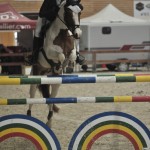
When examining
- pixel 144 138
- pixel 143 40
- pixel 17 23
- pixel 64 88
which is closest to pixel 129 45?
pixel 143 40

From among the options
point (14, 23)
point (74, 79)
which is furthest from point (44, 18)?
point (14, 23)

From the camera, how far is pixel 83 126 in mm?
4883

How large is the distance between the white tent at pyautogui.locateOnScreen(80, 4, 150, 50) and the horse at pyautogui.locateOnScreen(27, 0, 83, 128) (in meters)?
17.6

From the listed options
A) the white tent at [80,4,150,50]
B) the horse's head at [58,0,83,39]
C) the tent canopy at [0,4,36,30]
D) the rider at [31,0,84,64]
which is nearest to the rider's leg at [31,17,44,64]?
the rider at [31,0,84,64]

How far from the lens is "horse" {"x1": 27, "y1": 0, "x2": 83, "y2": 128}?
7.84m

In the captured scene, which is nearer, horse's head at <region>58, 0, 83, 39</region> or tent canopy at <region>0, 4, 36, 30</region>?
horse's head at <region>58, 0, 83, 39</region>

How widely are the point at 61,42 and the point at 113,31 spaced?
18990 millimetres

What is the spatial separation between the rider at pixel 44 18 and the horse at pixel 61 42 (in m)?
0.08

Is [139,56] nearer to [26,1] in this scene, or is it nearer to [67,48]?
[26,1]

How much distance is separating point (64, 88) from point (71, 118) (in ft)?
20.0

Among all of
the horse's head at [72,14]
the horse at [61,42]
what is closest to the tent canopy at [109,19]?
the horse at [61,42]

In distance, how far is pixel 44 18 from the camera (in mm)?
8578

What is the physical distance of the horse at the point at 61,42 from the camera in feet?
25.7

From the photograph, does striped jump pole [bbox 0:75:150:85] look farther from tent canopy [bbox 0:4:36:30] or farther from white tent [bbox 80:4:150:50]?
white tent [bbox 80:4:150:50]
